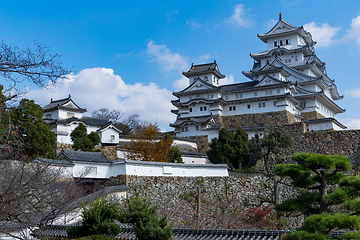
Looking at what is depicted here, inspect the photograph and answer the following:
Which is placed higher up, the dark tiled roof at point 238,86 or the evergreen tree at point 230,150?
the dark tiled roof at point 238,86

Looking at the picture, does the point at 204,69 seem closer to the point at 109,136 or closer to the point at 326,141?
the point at 109,136

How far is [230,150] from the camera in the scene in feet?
81.3

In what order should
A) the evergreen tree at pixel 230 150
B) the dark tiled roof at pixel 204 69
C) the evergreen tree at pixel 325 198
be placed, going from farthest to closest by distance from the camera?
1. the dark tiled roof at pixel 204 69
2. the evergreen tree at pixel 230 150
3. the evergreen tree at pixel 325 198

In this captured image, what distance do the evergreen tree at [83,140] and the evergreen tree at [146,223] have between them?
15.0 metres

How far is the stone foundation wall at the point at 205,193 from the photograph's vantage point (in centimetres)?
1784

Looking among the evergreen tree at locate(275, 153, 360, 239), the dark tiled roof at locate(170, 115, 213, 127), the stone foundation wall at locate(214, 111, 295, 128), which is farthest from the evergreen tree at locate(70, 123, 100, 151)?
the evergreen tree at locate(275, 153, 360, 239)

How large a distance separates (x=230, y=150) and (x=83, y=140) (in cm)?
1053

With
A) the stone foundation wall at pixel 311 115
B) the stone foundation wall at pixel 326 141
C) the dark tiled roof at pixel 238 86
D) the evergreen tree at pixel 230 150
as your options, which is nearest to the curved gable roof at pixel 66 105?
the evergreen tree at pixel 230 150

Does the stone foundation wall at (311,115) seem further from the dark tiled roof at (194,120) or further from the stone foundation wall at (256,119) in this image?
the dark tiled roof at (194,120)

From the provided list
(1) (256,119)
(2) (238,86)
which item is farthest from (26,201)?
(2) (238,86)

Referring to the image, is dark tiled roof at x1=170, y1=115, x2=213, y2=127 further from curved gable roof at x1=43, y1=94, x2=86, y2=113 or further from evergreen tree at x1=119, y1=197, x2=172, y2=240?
evergreen tree at x1=119, y1=197, x2=172, y2=240

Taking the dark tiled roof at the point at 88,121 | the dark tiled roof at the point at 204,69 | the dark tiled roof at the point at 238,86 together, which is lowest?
the dark tiled roof at the point at 88,121

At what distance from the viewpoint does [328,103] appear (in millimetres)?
36250

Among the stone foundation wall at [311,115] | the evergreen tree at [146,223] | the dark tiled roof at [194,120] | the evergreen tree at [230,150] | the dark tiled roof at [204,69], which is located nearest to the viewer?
the evergreen tree at [146,223]
